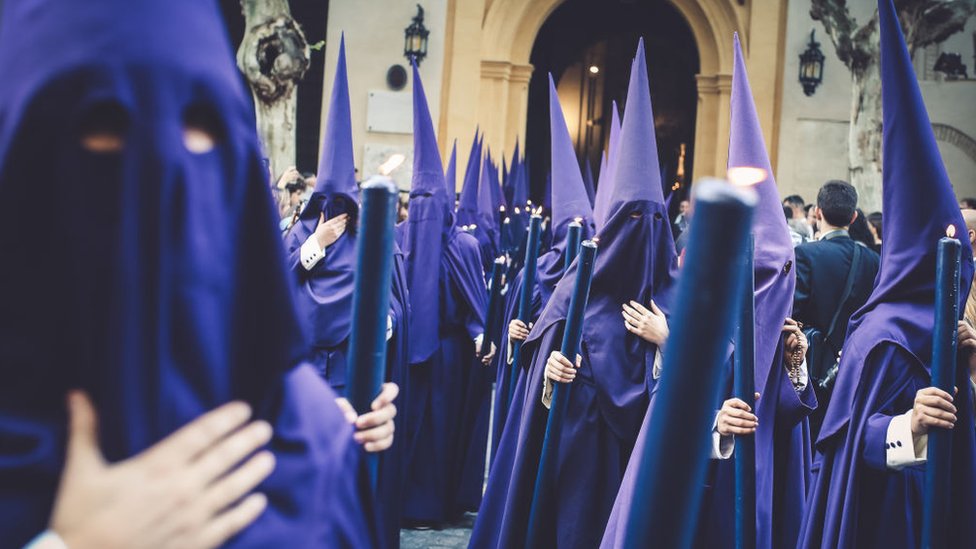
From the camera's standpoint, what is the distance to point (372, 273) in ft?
4.29

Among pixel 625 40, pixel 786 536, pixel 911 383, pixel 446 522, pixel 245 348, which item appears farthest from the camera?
pixel 625 40

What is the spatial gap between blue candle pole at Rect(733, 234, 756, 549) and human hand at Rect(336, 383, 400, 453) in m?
0.95

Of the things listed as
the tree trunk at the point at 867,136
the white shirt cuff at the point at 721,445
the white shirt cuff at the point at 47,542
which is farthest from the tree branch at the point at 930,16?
the white shirt cuff at the point at 47,542

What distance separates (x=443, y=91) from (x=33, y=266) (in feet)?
46.7

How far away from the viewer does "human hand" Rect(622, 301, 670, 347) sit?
11.9 feet

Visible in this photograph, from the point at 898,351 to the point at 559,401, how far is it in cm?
115

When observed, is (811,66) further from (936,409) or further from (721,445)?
(936,409)

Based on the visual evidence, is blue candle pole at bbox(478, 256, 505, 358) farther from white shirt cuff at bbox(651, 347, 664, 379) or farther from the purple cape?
white shirt cuff at bbox(651, 347, 664, 379)

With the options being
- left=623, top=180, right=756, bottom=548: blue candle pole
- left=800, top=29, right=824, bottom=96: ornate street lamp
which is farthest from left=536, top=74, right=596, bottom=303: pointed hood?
left=800, top=29, right=824, bottom=96: ornate street lamp

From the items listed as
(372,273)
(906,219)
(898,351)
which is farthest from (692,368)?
(906,219)

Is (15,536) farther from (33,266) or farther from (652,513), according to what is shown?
(652,513)

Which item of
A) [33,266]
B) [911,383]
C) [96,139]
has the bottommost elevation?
[911,383]

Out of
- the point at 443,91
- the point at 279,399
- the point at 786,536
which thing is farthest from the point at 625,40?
the point at 279,399

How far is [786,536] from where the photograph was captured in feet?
12.3
